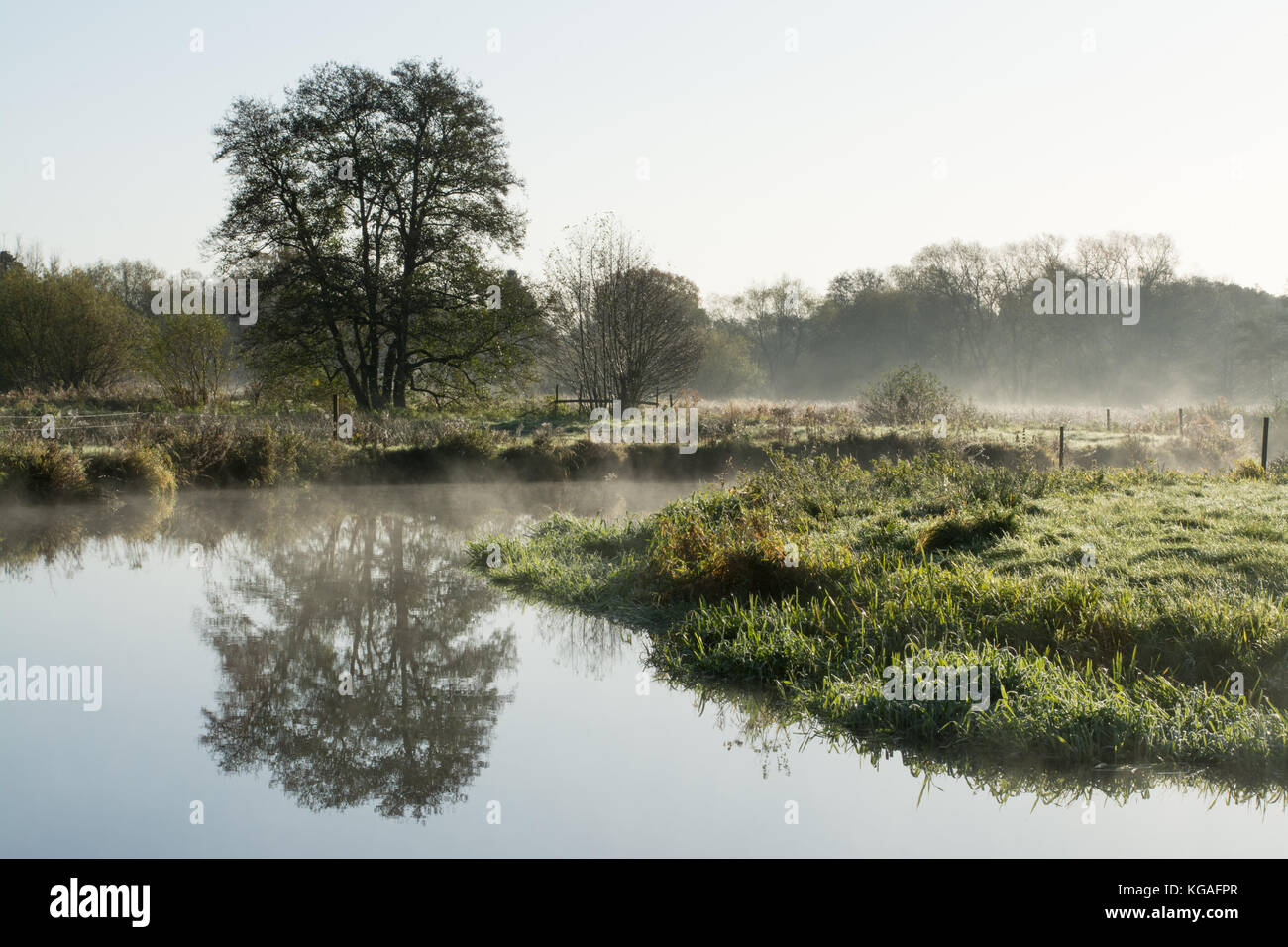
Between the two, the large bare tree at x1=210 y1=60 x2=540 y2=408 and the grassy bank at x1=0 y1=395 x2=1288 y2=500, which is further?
the large bare tree at x1=210 y1=60 x2=540 y2=408

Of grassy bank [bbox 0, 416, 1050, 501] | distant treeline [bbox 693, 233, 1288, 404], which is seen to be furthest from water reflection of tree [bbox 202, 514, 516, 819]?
distant treeline [bbox 693, 233, 1288, 404]

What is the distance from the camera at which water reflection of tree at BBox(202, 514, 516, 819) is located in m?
5.41

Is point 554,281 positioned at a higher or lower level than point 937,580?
higher

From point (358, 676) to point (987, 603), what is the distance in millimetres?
4716

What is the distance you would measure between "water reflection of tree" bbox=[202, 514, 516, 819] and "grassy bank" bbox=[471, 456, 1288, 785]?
1.26m

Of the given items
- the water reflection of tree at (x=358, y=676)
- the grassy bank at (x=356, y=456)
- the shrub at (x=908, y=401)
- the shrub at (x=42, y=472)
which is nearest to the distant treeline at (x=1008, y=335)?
the shrub at (x=908, y=401)

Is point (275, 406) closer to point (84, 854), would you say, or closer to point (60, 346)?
point (60, 346)

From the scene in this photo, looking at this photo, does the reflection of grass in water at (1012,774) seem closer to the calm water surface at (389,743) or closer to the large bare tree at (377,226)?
the calm water surface at (389,743)

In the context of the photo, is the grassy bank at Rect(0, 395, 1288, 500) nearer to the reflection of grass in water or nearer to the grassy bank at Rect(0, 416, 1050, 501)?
the grassy bank at Rect(0, 416, 1050, 501)

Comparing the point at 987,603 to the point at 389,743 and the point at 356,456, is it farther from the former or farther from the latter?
the point at 356,456

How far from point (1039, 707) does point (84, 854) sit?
489 centimetres
